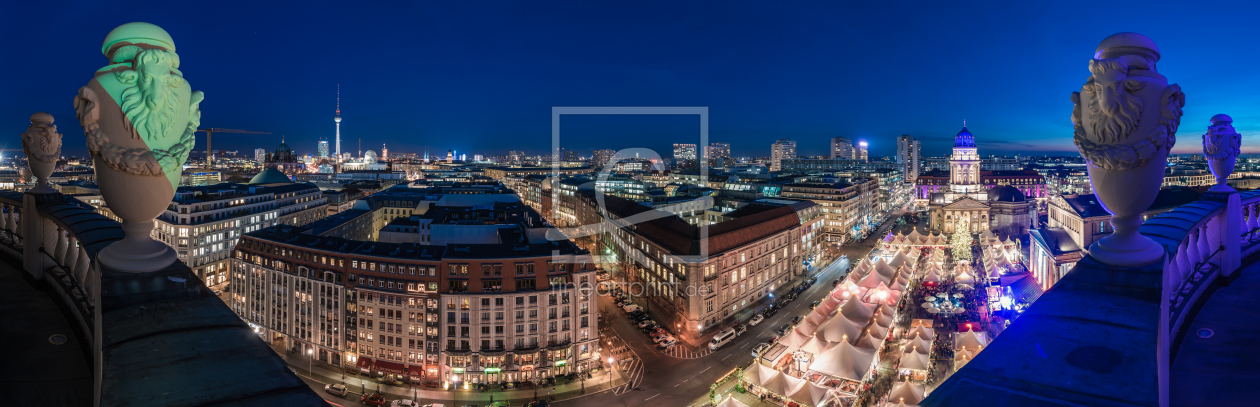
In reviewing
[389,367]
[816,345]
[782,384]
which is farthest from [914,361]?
[389,367]

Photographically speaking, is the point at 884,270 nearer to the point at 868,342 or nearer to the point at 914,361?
the point at 868,342

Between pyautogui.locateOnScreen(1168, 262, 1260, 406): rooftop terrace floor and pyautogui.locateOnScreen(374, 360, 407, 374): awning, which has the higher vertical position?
pyautogui.locateOnScreen(1168, 262, 1260, 406): rooftop terrace floor

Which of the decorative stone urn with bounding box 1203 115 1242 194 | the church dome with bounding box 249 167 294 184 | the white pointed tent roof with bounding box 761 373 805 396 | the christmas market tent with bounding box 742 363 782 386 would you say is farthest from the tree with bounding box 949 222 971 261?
the church dome with bounding box 249 167 294 184

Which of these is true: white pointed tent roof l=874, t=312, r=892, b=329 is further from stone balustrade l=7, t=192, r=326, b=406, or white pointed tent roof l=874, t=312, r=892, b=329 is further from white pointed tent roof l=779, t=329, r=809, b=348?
stone balustrade l=7, t=192, r=326, b=406

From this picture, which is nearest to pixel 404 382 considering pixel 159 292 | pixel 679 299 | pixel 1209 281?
pixel 679 299

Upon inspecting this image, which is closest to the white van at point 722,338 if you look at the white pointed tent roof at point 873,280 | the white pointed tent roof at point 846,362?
the white pointed tent roof at point 846,362
